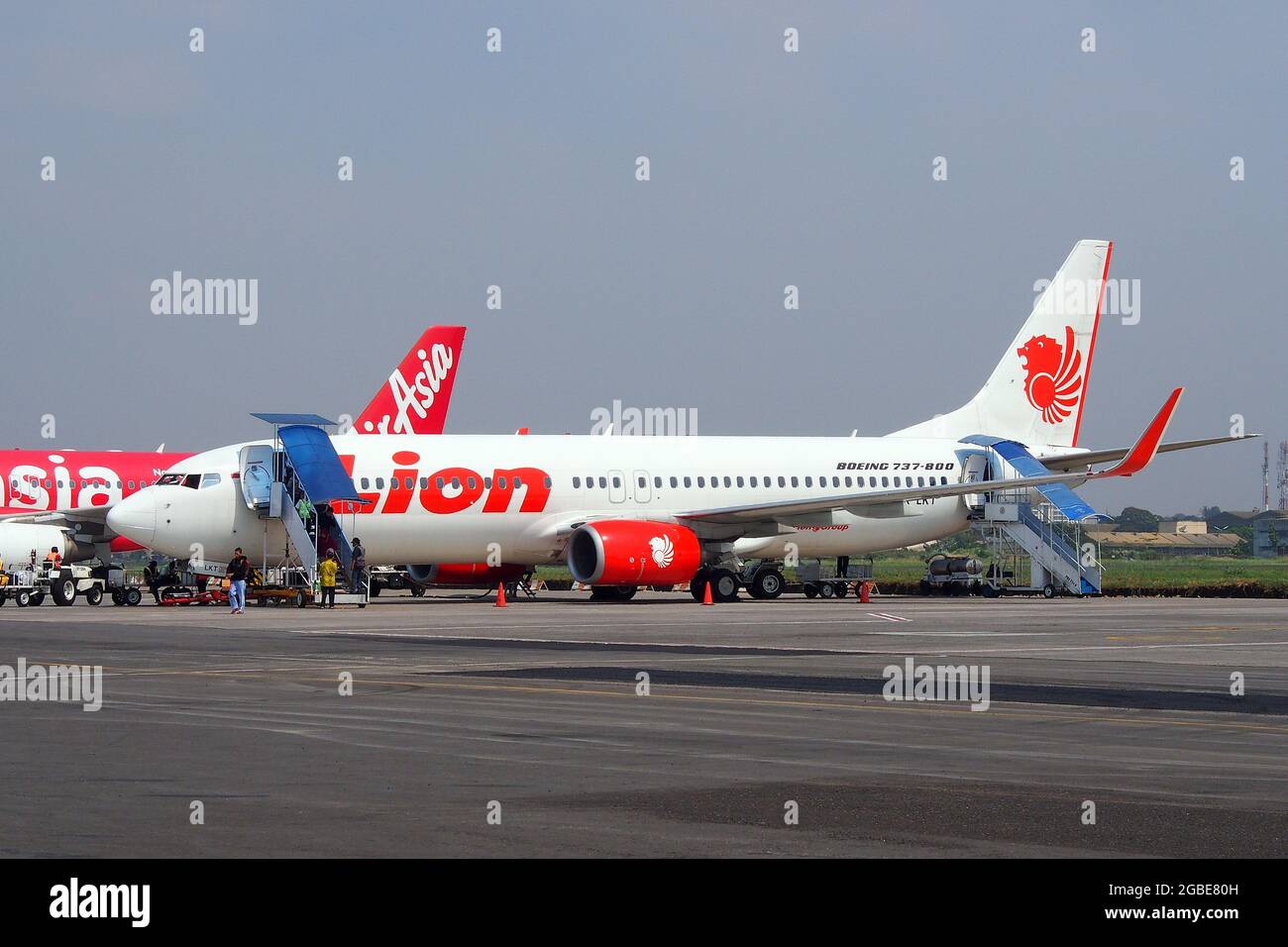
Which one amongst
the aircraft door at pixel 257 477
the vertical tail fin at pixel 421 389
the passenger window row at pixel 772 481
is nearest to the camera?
the aircraft door at pixel 257 477

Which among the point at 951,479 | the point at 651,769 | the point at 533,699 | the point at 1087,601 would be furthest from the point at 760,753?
the point at 951,479

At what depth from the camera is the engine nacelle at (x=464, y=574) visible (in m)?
49.1

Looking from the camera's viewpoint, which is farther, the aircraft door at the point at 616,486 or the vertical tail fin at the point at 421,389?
the vertical tail fin at the point at 421,389

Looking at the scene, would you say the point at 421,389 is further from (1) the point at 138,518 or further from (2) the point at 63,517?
(1) the point at 138,518

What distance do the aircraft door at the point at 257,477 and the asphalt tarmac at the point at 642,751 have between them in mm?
15183

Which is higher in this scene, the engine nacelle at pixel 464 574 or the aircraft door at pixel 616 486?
the aircraft door at pixel 616 486

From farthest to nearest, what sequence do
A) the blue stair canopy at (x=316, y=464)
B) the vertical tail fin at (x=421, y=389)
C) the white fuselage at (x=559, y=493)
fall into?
the vertical tail fin at (x=421, y=389), the white fuselage at (x=559, y=493), the blue stair canopy at (x=316, y=464)

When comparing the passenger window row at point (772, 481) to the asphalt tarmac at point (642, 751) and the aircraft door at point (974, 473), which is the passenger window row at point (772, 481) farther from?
the asphalt tarmac at point (642, 751)

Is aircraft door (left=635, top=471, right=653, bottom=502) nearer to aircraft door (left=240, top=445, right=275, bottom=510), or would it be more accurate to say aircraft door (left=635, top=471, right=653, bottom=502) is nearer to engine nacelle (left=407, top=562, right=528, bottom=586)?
engine nacelle (left=407, top=562, right=528, bottom=586)

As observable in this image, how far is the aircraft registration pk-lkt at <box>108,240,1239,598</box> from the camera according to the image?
43.9 meters

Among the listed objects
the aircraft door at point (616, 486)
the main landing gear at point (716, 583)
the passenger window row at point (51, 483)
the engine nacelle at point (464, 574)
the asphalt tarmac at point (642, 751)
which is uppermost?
the passenger window row at point (51, 483)

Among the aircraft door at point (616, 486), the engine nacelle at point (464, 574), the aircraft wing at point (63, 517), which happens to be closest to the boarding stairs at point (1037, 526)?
the aircraft door at point (616, 486)
